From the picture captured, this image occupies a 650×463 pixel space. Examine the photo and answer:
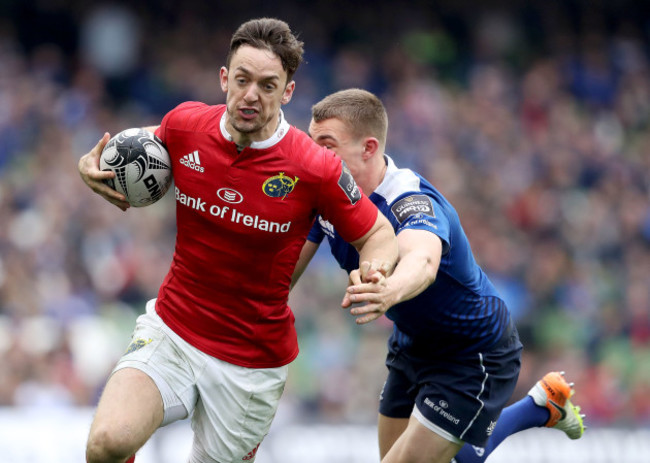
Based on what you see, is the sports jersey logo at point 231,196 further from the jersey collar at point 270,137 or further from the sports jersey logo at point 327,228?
the sports jersey logo at point 327,228

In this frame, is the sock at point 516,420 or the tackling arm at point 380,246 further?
the sock at point 516,420

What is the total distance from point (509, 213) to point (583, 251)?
1.19 metres

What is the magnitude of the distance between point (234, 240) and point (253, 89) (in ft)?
2.54

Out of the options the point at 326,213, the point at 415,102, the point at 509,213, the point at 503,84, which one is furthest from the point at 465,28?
the point at 326,213

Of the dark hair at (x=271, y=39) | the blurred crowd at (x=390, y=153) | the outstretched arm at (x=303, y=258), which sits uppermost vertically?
the dark hair at (x=271, y=39)

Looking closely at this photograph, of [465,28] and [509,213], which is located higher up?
[465,28]

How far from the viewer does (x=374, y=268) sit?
4477 mm

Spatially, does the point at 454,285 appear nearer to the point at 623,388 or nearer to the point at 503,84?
the point at 623,388

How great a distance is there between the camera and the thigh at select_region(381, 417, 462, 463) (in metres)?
5.50

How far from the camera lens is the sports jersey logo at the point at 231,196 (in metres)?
4.86

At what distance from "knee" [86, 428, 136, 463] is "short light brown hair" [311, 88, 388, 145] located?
7.05 feet

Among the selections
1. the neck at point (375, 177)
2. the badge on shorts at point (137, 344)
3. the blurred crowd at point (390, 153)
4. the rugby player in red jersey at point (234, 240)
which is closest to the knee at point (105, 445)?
the rugby player in red jersey at point (234, 240)

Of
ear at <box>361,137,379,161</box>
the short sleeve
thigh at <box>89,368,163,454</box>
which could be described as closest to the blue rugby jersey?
ear at <box>361,137,379,161</box>

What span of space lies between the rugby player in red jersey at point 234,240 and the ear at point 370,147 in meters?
0.61
